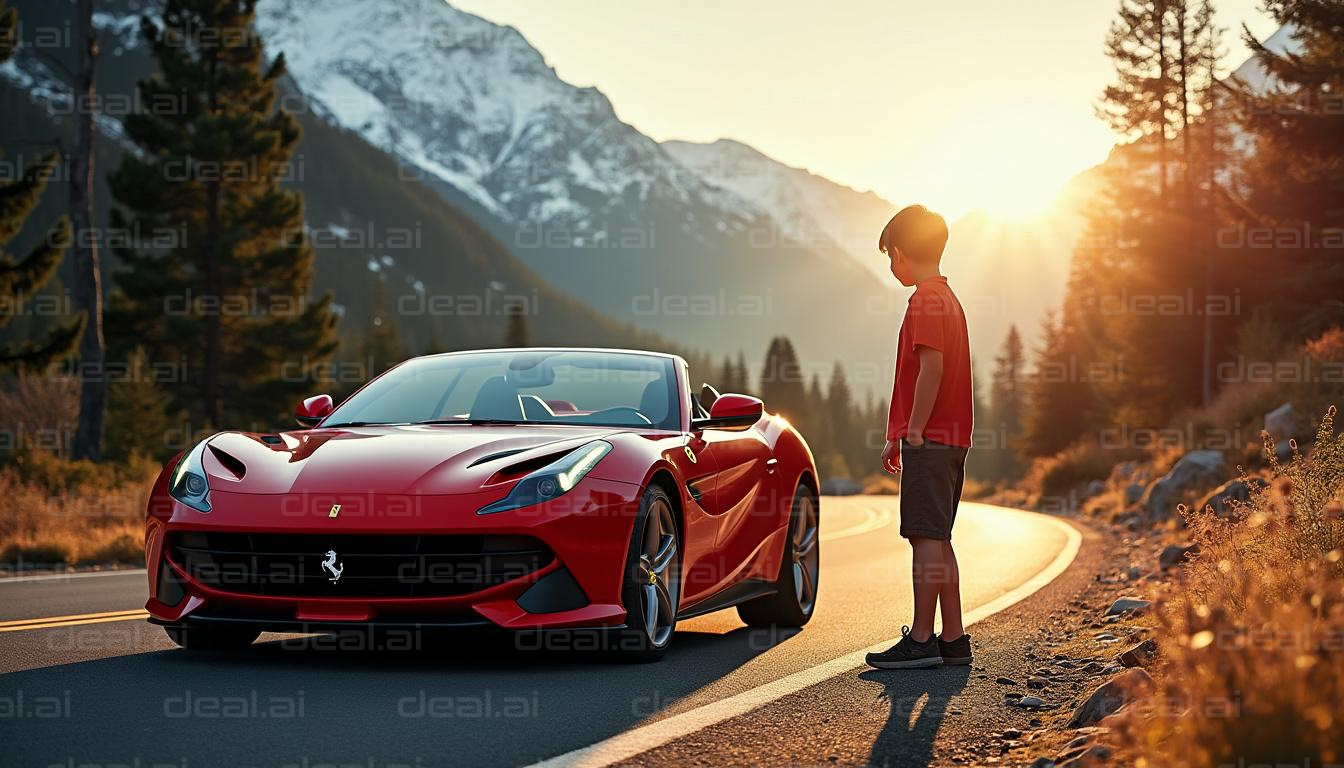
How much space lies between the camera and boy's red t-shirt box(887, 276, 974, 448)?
6.23m

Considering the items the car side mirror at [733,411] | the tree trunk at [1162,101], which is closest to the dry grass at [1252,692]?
the car side mirror at [733,411]

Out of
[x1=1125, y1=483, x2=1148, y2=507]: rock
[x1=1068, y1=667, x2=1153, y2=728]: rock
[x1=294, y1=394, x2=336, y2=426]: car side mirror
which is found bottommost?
[x1=1125, y1=483, x2=1148, y2=507]: rock

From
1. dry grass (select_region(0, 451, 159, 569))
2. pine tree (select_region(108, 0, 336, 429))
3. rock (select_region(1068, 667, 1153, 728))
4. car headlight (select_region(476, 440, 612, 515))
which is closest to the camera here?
rock (select_region(1068, 667, 1153, 728))

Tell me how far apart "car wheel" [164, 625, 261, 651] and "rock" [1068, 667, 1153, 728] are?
3.61m

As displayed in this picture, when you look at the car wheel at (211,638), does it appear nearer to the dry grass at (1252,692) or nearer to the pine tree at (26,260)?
the dry grass at (1252,692)

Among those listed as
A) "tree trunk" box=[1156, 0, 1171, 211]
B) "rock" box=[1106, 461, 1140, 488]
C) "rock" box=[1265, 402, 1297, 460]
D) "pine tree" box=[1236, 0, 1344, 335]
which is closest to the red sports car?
"rock" box=[1265, 402, 1297, 460]

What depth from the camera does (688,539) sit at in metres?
6.74

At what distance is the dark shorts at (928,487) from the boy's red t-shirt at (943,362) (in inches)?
2.3

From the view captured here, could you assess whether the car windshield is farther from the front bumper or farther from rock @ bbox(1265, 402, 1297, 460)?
rock @ bbox(1265, 402, 1297, 460)

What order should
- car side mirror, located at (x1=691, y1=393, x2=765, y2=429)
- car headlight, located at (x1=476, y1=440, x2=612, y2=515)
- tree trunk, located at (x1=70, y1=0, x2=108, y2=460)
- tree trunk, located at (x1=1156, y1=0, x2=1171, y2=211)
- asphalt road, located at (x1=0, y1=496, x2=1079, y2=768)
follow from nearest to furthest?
asphalt road, located at (x1=0, y1=496, x2=1079, y2=768)
car headlight, located at (x1=476, y1=440, x2=612, y2=515)
car side mirror, located at (x1=691, y1=393, x2=765, y2=429)
tree trunk, located at (x1=70, y1=0, x2=108, y2=460)
tree trunk, located at (x1=1156, y1=0, x2=1171, y2=211)

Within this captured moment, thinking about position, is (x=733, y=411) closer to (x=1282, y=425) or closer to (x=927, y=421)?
(x=927, y=421)

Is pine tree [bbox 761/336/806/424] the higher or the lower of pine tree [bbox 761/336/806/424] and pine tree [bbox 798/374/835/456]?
the higher

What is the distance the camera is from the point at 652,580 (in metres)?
6.31

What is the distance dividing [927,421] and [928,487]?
11.4 inches
